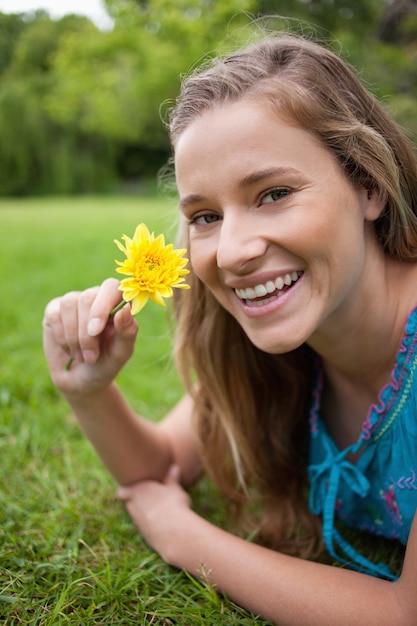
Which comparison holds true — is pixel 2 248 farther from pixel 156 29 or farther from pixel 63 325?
pixel 156 29

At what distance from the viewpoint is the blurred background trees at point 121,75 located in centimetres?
1794

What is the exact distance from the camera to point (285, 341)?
1589 mm

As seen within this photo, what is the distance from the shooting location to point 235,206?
5.10 ft

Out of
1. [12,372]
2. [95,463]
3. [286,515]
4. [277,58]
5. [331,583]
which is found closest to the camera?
[331,583]

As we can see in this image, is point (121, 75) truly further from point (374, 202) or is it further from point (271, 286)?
point (271, 286)

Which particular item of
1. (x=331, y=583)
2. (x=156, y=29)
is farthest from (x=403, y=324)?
(x=156, y=29)

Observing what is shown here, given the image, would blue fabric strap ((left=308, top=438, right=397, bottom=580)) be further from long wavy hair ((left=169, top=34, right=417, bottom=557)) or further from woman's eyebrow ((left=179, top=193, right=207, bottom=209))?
woman's eyebrow ((left=179, top=193, right=207, bottom=209))

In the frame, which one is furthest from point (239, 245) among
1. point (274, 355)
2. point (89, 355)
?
point (274, 355)

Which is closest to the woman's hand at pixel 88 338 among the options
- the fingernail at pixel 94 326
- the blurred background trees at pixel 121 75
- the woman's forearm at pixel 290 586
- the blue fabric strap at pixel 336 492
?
the fingernail at pixel 94 326

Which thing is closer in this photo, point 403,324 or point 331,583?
point 331,583

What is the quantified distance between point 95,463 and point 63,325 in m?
0.96

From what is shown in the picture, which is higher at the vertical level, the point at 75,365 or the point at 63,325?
the point at 63,325

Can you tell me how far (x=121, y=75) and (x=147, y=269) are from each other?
30728mm

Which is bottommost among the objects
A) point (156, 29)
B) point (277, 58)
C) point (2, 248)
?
point (277, 58)
